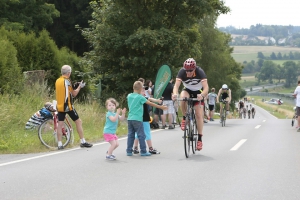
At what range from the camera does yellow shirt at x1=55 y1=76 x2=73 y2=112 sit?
12141mm

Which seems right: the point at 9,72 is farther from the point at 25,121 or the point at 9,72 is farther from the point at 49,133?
the point at 49,133

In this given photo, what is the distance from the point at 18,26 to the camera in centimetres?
3809

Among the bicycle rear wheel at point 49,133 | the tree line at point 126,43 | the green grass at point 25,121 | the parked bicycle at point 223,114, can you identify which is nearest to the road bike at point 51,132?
the bicycle rear wheel at point 49,133

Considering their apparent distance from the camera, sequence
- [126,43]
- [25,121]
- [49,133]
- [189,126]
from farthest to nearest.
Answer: [126,43] → [25,121] → [49,133] → [189,126]

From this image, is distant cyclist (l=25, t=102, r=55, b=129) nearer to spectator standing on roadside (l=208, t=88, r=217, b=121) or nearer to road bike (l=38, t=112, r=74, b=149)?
road bike (l=38, t=112, r=74, b=149)

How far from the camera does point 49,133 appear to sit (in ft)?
42.1

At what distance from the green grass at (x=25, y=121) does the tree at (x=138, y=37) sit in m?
5.24

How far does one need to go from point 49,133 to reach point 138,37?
13256 mm

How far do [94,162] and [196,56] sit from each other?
1860 cm

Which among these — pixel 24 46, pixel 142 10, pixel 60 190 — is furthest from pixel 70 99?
pixel 142 10

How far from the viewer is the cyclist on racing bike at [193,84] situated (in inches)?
427

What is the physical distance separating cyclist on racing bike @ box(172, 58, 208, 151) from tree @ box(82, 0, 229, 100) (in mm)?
14281

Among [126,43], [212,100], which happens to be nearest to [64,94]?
[126,43]

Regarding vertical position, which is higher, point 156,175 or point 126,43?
point 126,43
